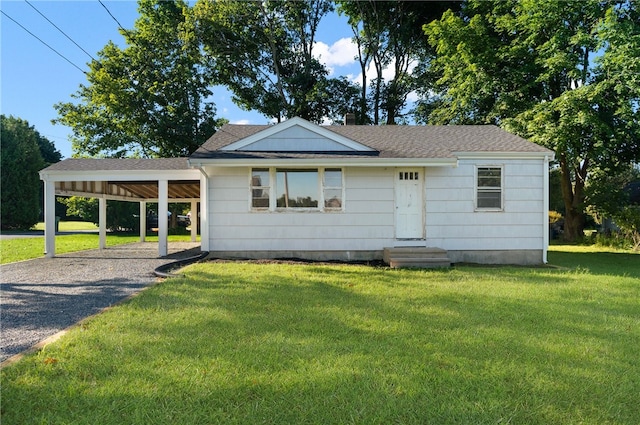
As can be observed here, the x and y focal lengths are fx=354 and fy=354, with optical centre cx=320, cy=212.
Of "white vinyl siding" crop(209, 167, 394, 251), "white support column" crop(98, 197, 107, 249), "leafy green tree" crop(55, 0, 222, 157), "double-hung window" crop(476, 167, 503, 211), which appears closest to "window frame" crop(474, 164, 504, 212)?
"double-hung window" crop(476, 167, 503, 211)

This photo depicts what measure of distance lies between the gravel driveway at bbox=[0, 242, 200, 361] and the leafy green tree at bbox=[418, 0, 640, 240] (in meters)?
15.6

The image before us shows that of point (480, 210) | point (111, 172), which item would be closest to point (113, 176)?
point (111, 172)

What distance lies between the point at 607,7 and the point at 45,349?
21.3 meters

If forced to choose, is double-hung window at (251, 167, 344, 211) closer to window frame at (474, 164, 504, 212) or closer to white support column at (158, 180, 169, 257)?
white support column at (158, 180, 169, 257)

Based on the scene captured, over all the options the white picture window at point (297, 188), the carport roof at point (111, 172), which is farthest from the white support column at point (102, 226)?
the white picture window at point (297, 188)

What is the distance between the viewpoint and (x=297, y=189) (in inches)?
396

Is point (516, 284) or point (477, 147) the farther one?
point (477, 147)

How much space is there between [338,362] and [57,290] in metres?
5.71

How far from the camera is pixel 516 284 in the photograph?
695 cm

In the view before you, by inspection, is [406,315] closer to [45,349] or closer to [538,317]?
[538,317]

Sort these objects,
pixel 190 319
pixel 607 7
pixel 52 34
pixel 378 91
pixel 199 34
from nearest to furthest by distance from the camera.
Answer: pixel 190 319 < pixel 52 34 < pixel 607 7 < pixel 199 34 < pixel 378 91

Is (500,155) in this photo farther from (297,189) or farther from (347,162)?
(297,189)

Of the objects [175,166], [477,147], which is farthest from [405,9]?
[175,166]

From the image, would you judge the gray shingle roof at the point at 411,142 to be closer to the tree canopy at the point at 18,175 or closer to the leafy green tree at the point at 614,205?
the leafy green tree at the point at 614,205
